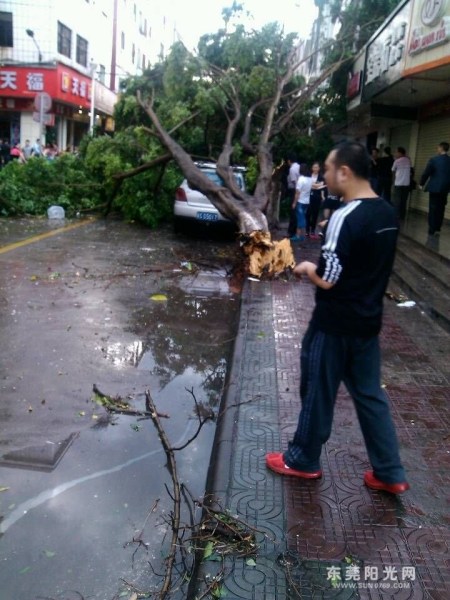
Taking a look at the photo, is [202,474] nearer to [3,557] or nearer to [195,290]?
[3,557]

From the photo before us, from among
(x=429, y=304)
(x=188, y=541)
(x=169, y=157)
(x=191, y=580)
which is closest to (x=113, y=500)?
(x=188, y=541)

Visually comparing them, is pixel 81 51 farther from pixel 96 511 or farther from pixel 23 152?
pixel 96 511

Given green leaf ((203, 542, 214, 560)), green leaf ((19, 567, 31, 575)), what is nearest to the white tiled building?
green leaf ((19, 567, 31, 575))

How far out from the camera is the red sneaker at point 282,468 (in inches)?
138

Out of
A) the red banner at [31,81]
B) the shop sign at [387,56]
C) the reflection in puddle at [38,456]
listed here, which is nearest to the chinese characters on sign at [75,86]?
the red banner at [31,81]

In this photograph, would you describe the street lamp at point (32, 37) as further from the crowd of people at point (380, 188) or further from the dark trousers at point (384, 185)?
the dark trousers at point (384, 185)

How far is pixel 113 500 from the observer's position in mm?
3445

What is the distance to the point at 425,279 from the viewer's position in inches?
352

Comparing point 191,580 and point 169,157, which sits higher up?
point 169,157

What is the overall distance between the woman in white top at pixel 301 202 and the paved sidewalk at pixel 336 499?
Result: 24.7 ft

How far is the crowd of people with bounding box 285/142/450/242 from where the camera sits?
11000mm

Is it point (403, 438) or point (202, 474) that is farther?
point (403, 438)

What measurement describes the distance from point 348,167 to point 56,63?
2866 cm

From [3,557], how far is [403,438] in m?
2.54
